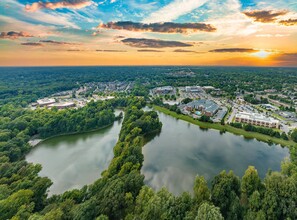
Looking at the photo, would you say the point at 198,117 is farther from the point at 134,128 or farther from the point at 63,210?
the point at 63,210

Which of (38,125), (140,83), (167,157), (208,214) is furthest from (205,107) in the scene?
(140,83)

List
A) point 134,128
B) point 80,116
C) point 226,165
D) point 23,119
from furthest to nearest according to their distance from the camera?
1. point 80,116
2. point 23,119
3. point 134,128
4. point 226,165

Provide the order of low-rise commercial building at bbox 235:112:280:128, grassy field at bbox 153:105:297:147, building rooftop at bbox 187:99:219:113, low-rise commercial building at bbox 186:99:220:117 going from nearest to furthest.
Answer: grassy field at bbox 153:105:297:147 < low-rise commercial building at bbox 235:112:280:128 < low-rise commercial building at bbox 186:99:220:117 < building rooftop at bbox 187:99:219:113

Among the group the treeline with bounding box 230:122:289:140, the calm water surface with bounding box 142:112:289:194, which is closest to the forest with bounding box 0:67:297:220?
the calm water surface with bounding box 142:112:289:194

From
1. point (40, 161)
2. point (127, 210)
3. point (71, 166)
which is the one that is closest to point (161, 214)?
point (127, 210)

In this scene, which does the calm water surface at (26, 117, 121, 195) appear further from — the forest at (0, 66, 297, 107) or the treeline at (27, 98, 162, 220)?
the forest at (0, 66, 297, 107)

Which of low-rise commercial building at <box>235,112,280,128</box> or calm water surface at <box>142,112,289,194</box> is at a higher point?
low-rise commercial building at <box>235,112,280,128</box>

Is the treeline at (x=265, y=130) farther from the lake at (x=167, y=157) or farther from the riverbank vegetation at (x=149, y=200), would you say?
the riverbank vegetation at (x=149, y=200)
